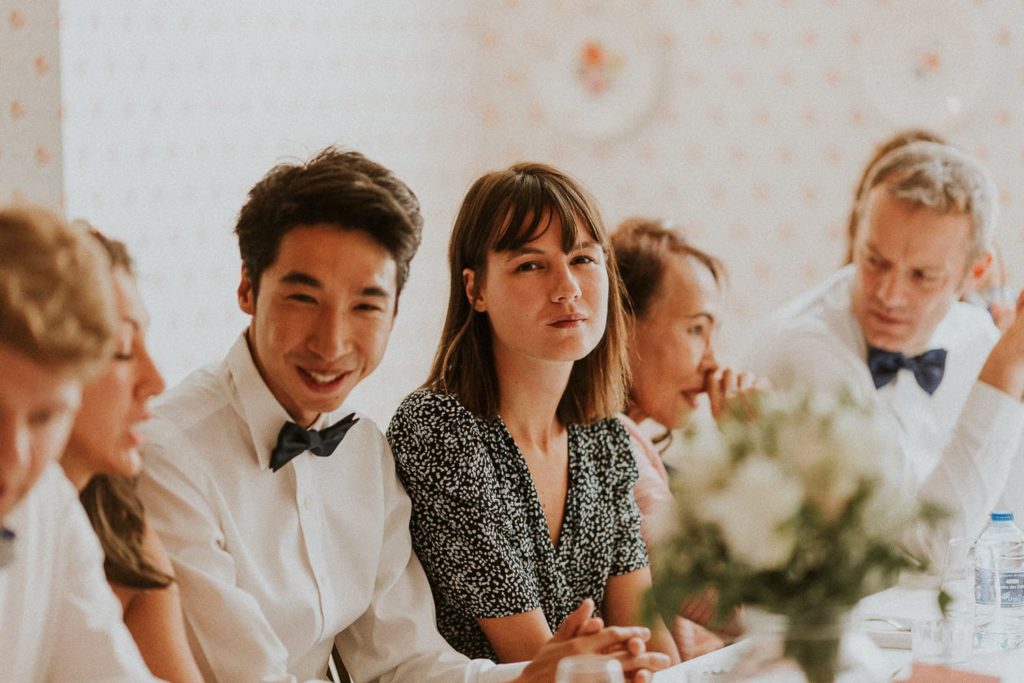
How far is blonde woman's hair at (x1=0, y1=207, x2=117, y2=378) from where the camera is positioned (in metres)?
1.13

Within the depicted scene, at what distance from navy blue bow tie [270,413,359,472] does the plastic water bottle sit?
1.17 meters

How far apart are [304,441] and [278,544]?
17cm

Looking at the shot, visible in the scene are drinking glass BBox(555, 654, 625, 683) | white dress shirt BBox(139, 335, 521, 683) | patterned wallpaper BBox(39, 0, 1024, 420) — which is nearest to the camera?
drinking glass BBox(555, 654, 625, 683)

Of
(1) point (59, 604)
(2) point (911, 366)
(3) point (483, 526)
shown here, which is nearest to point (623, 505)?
(3) point (483, 526)

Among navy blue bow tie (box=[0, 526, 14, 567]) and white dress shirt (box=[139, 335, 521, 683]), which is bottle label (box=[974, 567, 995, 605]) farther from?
navy blue bow tie (box=[0, 526, 14, 567])

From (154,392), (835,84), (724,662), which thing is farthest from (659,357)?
(835,84)

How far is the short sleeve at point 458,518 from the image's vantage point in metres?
2.14

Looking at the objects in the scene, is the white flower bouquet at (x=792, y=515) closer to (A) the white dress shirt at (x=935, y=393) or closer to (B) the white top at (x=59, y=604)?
(B) the white top at (x=59, y=604)

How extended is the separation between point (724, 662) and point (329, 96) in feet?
9.12

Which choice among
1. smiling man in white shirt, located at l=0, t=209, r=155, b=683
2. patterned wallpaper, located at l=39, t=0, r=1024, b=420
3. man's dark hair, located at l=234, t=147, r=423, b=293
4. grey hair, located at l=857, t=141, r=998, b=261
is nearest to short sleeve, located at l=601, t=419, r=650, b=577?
man's dark hair, located at l=234, t=147, r=423, b=293

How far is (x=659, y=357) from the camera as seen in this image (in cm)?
283

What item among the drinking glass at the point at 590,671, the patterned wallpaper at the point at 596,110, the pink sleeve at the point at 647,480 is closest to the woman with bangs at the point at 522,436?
the pink sleeve at the point at 647,480

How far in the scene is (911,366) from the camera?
3012 millimetres

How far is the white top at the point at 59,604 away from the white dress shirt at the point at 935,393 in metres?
1.62
